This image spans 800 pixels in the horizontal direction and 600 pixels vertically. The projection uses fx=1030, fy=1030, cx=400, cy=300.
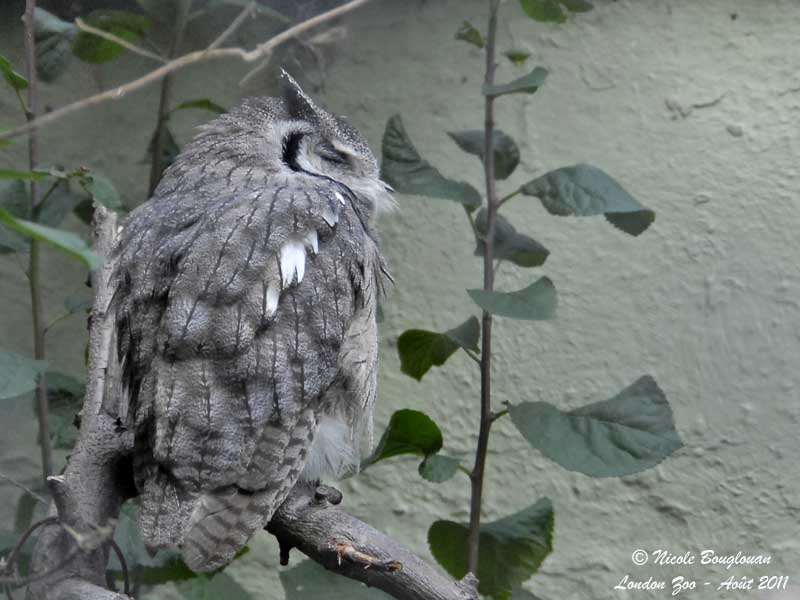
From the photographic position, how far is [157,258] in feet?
5.00

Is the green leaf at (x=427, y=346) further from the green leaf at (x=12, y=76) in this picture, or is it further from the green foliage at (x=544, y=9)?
the green leaf at (x=12, y=76)

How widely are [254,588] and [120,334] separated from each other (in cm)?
112

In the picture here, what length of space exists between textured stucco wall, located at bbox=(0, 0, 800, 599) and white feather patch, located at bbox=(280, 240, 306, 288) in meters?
1.01

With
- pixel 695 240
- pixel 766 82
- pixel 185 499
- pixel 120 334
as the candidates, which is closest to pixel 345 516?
pixel 185 499

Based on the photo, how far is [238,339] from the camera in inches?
56.4

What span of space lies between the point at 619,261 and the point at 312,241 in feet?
3.95

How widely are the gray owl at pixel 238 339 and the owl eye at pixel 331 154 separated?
0.13 metres

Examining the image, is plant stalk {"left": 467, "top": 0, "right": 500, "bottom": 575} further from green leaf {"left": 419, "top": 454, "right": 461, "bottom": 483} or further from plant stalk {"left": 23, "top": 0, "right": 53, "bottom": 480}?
plant stalk {"left": 23, "top": 0, "right": 53, "bottom": 480}

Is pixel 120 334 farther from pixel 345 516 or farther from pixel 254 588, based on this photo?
pixel 254 588

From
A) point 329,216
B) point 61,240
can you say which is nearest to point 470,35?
point 329,216

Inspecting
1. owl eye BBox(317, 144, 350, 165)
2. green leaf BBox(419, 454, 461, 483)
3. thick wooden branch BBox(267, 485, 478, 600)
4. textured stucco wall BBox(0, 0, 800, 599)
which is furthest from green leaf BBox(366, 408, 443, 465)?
textured stucco wall BBox(0, 0, 800, 599)

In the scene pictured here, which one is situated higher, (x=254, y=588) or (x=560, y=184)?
(x=560, y=184)

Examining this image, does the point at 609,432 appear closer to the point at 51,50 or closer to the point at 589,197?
the point at 589,197

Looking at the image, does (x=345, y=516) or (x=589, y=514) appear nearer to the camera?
(x=345, y=516)
